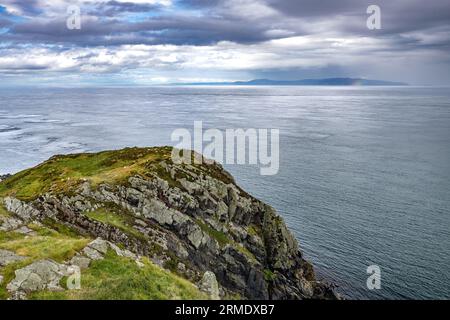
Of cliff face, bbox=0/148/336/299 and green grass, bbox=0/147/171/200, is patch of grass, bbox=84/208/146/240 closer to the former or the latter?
cliff face, bbox=0/148/336/299

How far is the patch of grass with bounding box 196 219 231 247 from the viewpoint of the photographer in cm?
4878

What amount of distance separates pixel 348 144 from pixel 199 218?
126 metres

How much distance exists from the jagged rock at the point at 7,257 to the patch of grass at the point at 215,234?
25.0m

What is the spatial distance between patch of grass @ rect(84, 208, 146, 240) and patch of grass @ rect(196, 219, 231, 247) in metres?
9.38

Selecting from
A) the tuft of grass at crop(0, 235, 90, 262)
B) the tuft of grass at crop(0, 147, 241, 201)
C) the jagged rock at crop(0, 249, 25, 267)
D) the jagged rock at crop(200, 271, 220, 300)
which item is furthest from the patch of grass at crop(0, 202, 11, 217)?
the jagged rock at crop(200, 271, 220, 300)

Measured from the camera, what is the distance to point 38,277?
74.8 feet

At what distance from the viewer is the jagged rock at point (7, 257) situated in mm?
24906

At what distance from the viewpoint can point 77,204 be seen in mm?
42531

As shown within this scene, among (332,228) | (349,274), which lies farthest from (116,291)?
(332,228)

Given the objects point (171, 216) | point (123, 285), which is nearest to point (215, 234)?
point (171, 216)

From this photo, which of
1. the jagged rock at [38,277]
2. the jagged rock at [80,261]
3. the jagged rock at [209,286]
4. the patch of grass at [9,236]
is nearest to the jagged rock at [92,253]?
the jagged rock at [80,261]

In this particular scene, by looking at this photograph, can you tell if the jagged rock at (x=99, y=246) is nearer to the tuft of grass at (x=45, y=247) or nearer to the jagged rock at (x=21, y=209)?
the tuft of grass at (x=45, y=247)

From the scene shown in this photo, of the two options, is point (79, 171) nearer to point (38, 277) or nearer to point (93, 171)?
point (93, 171)
